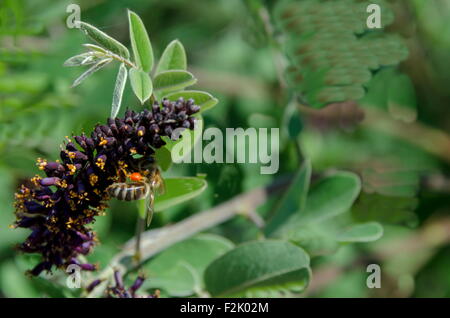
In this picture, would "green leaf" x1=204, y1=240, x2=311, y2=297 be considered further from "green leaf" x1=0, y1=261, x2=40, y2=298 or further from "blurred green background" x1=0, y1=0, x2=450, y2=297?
"green leaf" x1=0, y1=261, x2=40, y2=298

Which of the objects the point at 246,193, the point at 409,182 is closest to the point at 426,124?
the point at 409,182

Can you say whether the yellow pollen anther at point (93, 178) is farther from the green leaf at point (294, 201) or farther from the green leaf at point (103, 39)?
the green leaf at point (294, 201)

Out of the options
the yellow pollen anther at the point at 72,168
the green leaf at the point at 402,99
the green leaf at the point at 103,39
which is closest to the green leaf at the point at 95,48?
the green leaf at the point at 103,39

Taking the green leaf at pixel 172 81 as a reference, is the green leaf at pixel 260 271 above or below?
below

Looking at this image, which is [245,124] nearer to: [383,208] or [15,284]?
[383,208]

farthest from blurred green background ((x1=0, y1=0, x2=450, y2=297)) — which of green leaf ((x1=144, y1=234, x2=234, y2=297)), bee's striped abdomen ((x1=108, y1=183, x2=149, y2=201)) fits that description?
bee's striped abdomen ((x1=108, y1=183, x2=149, y2=201))

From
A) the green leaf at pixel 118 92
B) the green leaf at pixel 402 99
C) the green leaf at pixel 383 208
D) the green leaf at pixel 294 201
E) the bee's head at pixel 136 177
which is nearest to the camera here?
the green leaf at pixel 118 92

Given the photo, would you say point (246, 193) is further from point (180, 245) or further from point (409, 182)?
point (409, 182)
